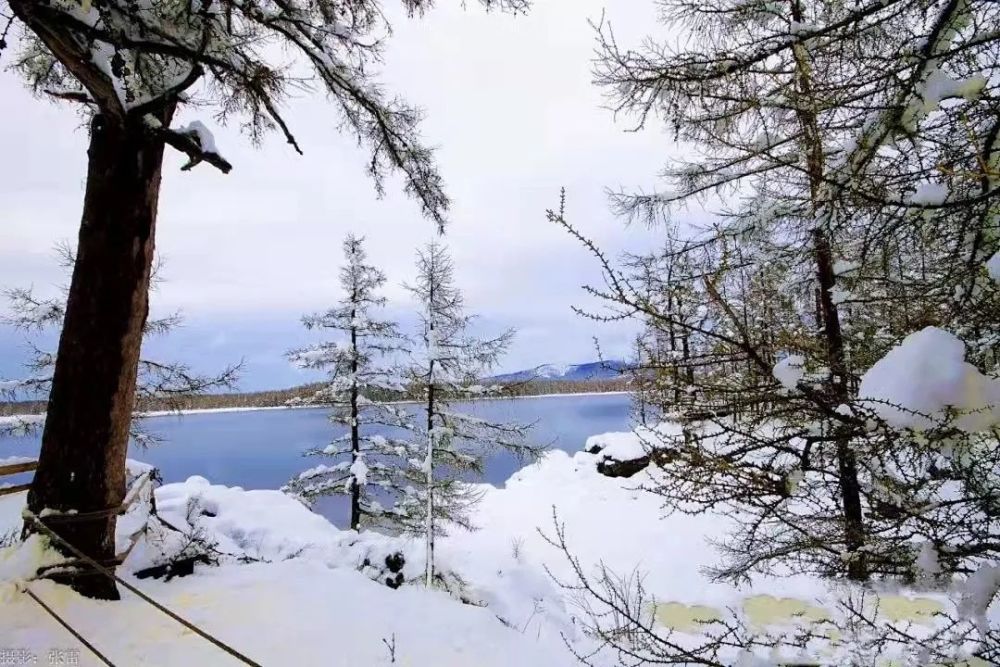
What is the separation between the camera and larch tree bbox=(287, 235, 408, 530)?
45.1ft

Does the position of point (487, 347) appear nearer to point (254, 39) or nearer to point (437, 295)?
point (437, 295)

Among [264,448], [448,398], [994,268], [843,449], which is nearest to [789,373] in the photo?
[994,268]

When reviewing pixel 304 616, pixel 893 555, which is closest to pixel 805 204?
pixel 893 555

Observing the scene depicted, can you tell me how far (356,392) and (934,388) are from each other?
Result: 1367 centimetres

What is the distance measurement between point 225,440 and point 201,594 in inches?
2863

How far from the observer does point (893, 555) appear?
2.84 metres

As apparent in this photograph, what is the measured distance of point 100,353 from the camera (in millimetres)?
3549

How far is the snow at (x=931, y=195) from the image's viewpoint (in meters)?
2.09

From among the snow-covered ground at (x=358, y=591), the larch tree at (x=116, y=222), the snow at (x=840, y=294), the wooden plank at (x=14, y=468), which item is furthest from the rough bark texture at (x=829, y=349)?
the wooden plank at (x=14, y=468)

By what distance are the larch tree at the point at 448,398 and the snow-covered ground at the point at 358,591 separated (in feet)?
5.45

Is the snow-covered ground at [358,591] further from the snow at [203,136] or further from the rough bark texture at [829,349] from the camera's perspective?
the snow at [203,136]

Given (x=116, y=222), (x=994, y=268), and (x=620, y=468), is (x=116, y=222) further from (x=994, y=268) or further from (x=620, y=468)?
(x=620, y=468)

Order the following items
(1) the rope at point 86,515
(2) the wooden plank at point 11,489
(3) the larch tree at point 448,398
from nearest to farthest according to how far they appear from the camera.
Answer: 1. (1) the rope at point 86,515
2. (2) the wooden plank at point 11,489
3. (3) the larch tree at point 448,398

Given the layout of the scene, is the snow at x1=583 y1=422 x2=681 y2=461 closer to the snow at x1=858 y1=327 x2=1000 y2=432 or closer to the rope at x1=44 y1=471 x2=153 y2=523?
the rope at x1=44 y1=471 x2=153 y2=523
